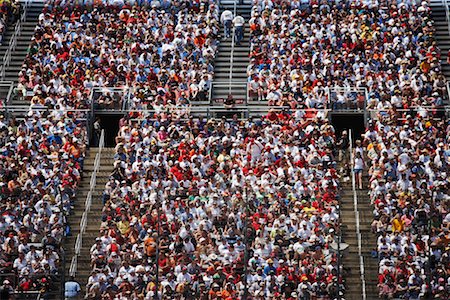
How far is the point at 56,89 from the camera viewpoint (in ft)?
184

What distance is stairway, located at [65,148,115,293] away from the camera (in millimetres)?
47375

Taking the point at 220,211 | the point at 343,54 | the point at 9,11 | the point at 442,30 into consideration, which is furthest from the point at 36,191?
the point at 442,30

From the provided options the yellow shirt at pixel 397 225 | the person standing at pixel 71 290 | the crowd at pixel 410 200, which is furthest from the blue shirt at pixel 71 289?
the yellow shirt at pixel 397 225

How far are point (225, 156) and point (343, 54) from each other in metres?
9.03

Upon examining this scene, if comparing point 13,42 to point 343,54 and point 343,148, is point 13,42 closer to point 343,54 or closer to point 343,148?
point 343,54

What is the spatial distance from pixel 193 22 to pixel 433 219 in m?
16.9

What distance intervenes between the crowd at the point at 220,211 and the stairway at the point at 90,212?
2.17 feet

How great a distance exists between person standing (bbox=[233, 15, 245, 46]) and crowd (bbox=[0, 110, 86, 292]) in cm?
971

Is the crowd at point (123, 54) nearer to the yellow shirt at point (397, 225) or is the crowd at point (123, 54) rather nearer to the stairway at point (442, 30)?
the stairway at point (442, 30)

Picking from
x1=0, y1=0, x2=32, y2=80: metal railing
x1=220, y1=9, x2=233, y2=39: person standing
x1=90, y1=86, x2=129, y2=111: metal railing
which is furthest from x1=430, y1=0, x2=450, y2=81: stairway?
x1=0, y1=0, x2=32, y2=80: metal railing

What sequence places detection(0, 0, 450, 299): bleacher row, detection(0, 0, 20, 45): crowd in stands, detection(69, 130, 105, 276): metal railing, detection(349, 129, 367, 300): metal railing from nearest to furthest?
detection(0, 0, 450, 299): bleacher row, detection(349, 129, 367, 300): metal railing, detection(69, 130, 105, 276): metal railing, detection(0, 0, 20, 45): crowd in stands

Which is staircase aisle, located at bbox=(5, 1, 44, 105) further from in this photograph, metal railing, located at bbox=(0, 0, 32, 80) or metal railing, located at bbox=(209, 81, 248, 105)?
metal railing, located at bbox=(209, 81, 248, 105)

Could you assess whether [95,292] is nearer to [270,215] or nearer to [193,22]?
[270,215]

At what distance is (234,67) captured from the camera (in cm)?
5972
